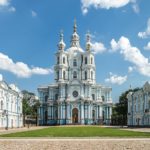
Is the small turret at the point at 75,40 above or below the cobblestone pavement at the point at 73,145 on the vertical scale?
above

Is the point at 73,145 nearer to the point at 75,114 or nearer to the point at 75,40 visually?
the point at 75,114

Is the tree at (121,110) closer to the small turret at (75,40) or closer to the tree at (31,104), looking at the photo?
Result: the small turret at (75,40)

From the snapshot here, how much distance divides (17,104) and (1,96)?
16.6m

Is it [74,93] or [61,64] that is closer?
[74,93]

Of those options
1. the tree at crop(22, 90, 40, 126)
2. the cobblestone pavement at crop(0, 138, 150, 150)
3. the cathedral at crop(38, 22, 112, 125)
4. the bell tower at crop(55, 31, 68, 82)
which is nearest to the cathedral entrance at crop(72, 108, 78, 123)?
the cathedral at crop(38, 22, 112, 125)

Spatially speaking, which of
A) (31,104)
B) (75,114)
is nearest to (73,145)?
(75,114)

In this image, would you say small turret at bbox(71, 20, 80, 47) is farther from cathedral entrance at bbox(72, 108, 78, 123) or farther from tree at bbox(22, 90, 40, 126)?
cathedral entrance at bbox(72, 108, 78, 123)

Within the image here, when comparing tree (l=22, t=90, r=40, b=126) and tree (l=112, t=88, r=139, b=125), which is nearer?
tree (l=112, t=88, r=139, b=125)

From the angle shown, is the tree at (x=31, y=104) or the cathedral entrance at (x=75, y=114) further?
the tree at (x=31, y=104)

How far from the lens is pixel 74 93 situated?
108m

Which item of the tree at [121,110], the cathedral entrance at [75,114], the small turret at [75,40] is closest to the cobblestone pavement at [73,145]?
the cathedral entrance at [75,114]

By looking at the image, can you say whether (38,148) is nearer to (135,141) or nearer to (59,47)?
(135,141)

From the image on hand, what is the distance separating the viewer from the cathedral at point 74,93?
105250 mm

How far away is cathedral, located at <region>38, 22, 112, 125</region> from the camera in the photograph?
345ft
